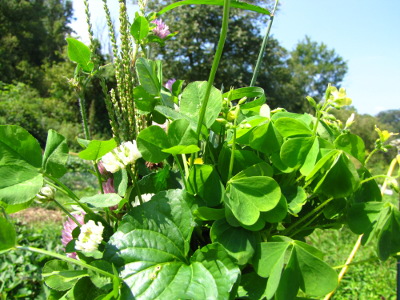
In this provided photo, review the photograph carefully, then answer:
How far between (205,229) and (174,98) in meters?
0.18

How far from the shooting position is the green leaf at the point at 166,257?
33 cm

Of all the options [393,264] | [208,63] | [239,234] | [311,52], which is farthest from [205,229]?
[311,52]

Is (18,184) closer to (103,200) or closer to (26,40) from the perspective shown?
(103,200)

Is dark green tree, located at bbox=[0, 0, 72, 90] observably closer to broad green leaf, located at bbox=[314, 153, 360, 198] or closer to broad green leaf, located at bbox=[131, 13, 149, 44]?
broad green leaf, located at bbox=[131, 13, 149, 44]

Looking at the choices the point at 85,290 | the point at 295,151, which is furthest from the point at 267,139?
the point at 85,290

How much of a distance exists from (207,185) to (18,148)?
200 millimetres

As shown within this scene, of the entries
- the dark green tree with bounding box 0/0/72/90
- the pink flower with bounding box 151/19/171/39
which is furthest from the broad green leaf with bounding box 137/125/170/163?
the dark green tree with bounding box 0/0/72/90

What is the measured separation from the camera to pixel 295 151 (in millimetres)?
372

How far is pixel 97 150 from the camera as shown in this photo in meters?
0.38

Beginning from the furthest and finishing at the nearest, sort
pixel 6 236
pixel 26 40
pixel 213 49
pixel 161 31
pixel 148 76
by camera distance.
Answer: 1. pixel 26 40
2. pixel 213 49
3. pixel 161 31
4. pixel 148 76
5. pixel 6 236

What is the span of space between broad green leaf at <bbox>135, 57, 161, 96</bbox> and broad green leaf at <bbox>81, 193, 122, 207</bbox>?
0.15 metres

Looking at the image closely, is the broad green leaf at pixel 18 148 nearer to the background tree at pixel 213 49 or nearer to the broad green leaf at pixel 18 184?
the broad green leaf at pixel 18 184

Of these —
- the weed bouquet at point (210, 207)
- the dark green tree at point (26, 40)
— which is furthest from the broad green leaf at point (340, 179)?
the dark green tree at point (26, 40)

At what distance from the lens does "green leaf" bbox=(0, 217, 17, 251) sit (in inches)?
13.0
